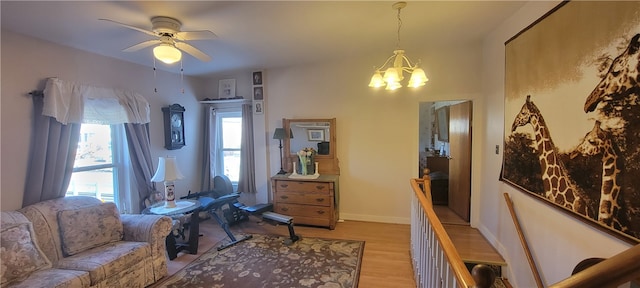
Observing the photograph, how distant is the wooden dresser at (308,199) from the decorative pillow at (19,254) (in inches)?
101

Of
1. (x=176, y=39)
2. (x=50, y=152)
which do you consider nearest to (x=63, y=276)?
(x=50, y=152)

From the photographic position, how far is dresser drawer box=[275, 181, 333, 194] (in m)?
4.00

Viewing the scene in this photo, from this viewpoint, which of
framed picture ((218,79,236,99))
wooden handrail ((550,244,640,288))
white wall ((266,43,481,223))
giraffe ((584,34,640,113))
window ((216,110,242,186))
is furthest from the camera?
window ((216,110,242,186))

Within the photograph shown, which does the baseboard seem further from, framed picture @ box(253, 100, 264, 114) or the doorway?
framed picture @ box(253, 100, 264, 114)

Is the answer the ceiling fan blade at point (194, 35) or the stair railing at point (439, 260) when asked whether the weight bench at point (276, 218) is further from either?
the ceiling fan blade at point (194, 35)

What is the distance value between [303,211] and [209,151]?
2133 millimetres

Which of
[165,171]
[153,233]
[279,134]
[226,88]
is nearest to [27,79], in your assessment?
[165,171]

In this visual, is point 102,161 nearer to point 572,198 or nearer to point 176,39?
point 176,39

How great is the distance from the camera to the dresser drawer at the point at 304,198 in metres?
4.01

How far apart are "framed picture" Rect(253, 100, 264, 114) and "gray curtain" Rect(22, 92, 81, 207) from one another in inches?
93.1

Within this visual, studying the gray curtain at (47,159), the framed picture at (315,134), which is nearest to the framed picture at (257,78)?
the framed picture at (315,134)

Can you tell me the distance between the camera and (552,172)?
6.70ft

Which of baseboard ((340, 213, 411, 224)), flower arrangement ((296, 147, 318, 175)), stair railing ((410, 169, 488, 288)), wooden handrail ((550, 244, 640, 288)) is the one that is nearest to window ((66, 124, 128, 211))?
flower arrangement ((296, 147, 318, 175))

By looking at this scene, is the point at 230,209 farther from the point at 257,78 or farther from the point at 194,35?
the point at 194,35
